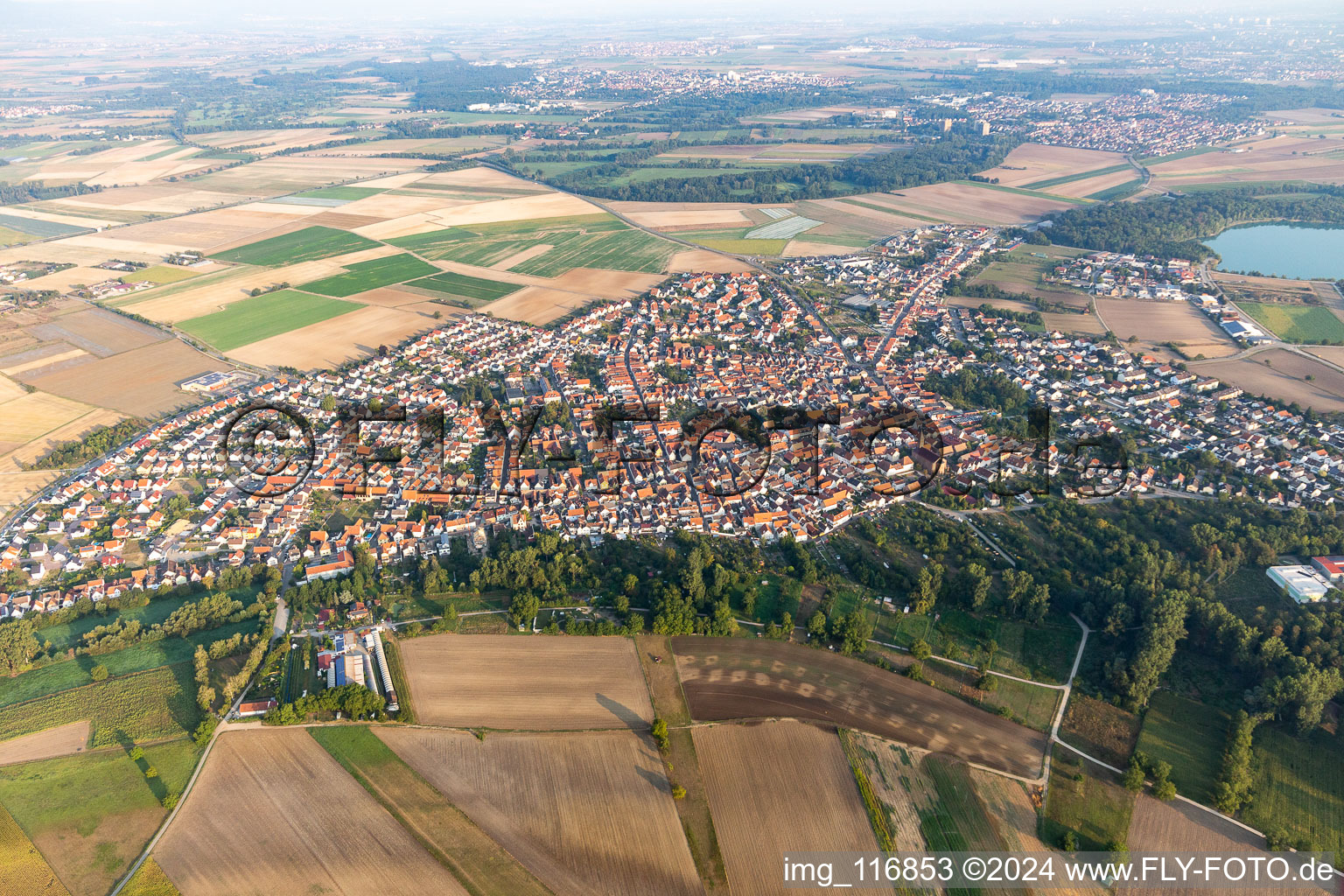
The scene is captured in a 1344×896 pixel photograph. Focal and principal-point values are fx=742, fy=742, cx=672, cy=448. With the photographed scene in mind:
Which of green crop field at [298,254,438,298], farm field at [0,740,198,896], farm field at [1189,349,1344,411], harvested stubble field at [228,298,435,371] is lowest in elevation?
farm field at [0,740,198,896]

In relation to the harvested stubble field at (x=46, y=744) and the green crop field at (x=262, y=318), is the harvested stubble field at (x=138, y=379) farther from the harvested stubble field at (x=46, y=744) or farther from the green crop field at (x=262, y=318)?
the harvested stubble field at (x=46, y=744)

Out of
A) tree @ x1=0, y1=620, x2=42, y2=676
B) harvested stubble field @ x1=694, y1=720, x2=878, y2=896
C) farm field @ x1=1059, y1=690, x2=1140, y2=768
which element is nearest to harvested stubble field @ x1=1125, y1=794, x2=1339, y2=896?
farm field @ x1=1059, y1=690, x2=1140, y2=768

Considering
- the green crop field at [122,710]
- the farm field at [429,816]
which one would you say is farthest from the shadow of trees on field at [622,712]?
the green crop field at [122,710]

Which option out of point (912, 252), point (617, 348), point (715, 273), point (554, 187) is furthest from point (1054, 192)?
point (617, 348)

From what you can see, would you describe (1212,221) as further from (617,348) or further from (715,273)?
(617,348)

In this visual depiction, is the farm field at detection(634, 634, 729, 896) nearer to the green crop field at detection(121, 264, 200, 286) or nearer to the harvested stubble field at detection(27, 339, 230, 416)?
the harvested stubble field at detection(27, 339, 230, 416)

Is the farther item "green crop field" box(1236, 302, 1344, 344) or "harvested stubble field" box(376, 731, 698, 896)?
"green crop field" box(1236, 302, 1344, 344)
